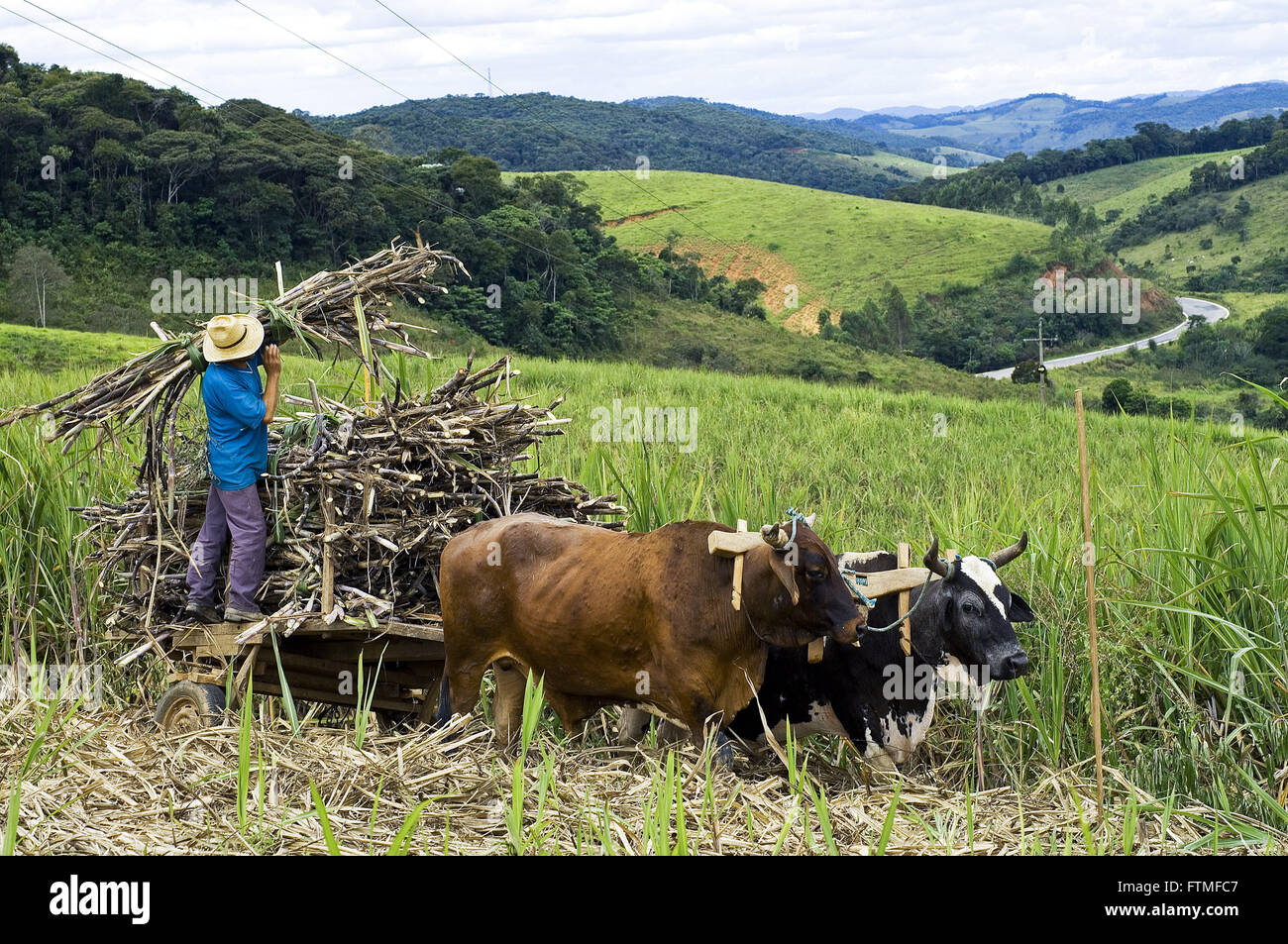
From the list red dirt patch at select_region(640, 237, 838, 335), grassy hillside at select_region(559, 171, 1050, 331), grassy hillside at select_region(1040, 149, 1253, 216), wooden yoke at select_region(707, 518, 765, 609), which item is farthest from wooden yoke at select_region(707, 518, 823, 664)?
grassy hillside at select_region(1040, 149, 1253, 216)

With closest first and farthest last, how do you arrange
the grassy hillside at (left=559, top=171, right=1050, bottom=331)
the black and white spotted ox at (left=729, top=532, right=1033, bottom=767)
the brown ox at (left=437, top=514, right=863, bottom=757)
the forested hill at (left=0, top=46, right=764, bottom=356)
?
the brown ox at (left=437, top=514, right=863, bottom=757) → the black and white spotted ox at (left=729, top=532, right=1033, bottom=767) → the forested hill at (left=0, top=46, right=764, bottom=356) → the grassy hillside at (left=559, top=171, right=1050, bottom=331)

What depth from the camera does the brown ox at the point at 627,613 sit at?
170 inches

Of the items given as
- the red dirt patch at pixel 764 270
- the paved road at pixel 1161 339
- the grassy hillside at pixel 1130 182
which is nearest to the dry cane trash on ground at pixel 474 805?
the paved road at pixel 1161 339

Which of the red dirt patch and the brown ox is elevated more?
the red dirt patch

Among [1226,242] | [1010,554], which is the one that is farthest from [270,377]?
[1226,242]

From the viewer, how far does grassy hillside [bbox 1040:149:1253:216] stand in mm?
114250

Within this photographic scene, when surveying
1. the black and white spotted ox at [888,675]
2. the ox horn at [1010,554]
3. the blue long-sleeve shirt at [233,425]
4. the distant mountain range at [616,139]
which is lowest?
the black and white spotted ox at [888,675]

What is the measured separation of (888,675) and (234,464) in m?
3.00

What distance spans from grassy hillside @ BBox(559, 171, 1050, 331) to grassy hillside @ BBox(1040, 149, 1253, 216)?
21693mm

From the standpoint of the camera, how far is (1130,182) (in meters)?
124

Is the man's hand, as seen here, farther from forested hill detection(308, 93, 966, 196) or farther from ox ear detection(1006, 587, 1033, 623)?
forested hill detection(308, 93, 966, 196)

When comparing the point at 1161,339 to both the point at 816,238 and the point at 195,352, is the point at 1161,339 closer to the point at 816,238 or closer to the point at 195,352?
the point at 816,238

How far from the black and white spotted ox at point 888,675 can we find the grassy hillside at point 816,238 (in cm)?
7381

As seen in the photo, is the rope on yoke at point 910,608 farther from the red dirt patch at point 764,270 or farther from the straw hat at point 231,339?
the red dirt patch at point 764,270
